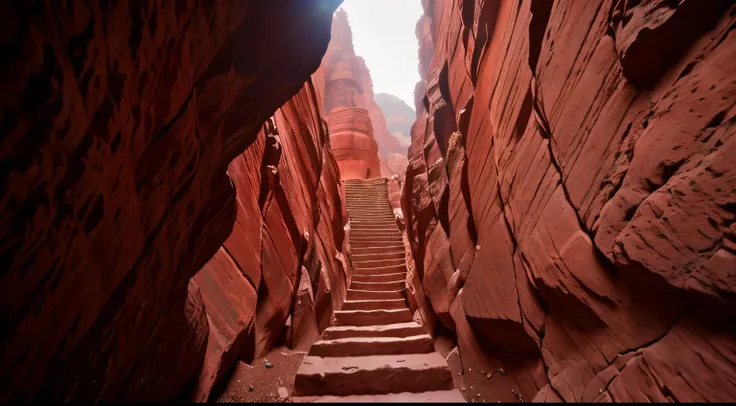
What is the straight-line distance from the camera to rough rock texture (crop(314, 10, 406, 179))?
22.0 m

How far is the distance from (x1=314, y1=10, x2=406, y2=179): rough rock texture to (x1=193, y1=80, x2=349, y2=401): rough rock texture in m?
6.66

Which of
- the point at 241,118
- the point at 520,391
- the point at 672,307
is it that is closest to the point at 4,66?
the point at 241,118

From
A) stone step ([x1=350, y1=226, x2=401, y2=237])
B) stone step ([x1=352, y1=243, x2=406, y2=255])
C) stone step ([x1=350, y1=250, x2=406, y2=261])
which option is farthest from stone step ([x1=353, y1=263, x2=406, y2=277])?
stone step ([x1=350, y1=226, x2=401, y2=237])

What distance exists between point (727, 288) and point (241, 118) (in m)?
3.83

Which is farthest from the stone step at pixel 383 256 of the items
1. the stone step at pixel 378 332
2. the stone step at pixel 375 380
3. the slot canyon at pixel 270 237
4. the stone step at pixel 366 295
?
the stone step at pixel 375 380

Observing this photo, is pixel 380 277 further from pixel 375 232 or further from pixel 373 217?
pixel 373 217

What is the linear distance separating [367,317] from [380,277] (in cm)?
368

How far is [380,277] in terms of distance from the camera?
9.96 m

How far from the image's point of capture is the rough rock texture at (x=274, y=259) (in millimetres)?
4086

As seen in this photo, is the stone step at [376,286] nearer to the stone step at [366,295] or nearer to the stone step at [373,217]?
the stone step at [366,295]

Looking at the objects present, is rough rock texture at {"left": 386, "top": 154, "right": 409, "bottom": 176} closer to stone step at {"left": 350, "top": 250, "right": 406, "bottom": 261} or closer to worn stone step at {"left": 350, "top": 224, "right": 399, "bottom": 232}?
worn stone step at {"left": 350, "top": 224, "right": 399, "bottom": 232}

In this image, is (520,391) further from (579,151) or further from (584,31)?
(584,31)

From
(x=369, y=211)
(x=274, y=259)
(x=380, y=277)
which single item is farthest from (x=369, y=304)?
(x=369, y=211)

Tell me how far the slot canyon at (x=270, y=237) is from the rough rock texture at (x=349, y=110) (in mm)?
11670
